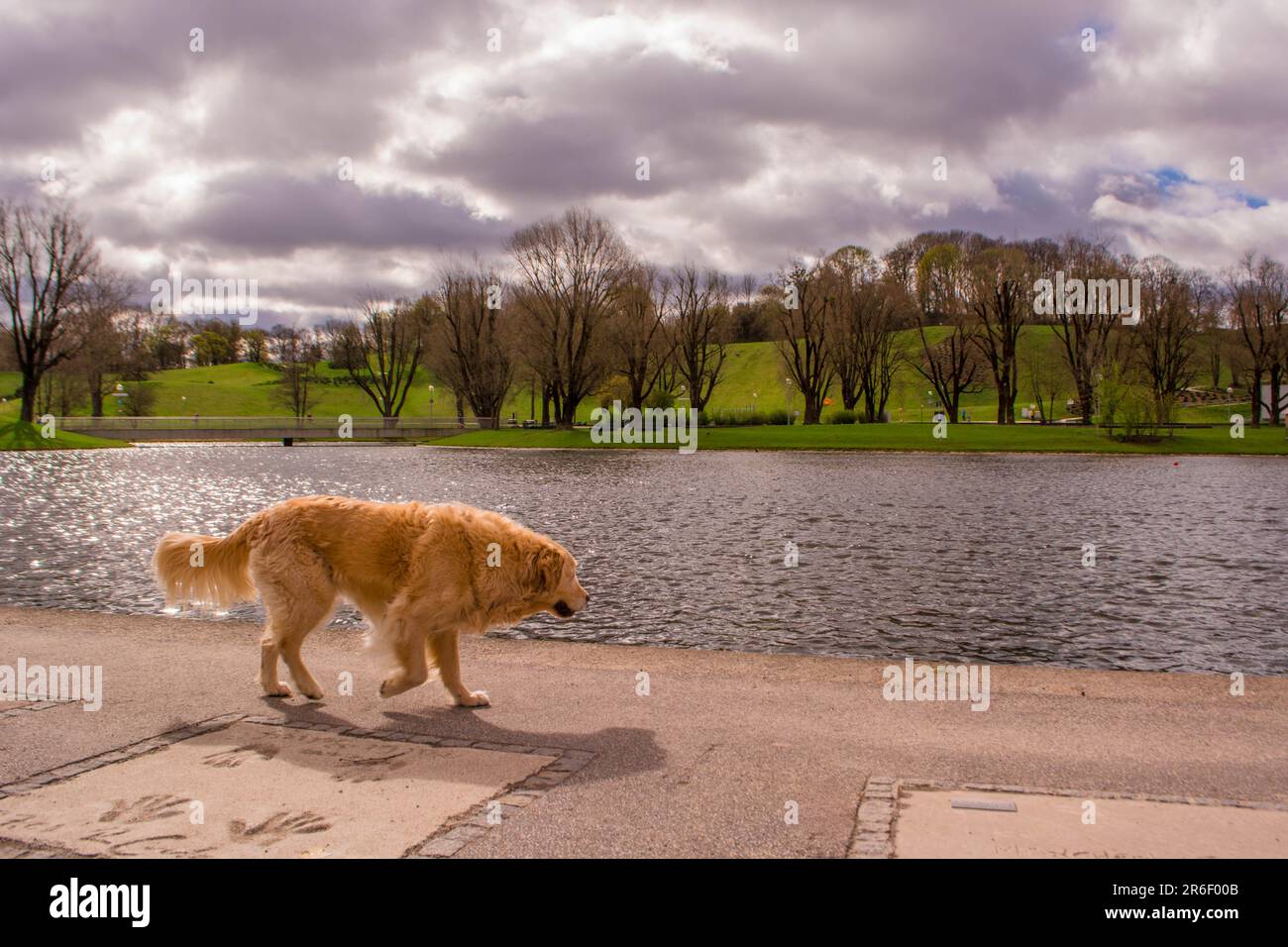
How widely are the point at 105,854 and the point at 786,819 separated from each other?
3.26 metres

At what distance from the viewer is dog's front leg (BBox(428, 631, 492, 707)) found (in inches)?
277

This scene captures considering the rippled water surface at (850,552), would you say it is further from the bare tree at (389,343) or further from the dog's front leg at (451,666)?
the bare tree at (389,343)

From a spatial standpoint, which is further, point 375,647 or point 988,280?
point 988,280

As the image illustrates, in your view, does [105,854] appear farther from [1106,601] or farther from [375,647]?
[1106,601]

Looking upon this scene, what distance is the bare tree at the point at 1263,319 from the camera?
91812 mm

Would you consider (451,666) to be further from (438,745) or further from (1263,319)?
(1263,319)

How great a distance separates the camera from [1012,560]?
61.5ft

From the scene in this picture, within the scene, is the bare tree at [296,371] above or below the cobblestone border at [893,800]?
above

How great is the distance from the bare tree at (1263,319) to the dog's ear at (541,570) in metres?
103

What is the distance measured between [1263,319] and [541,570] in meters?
111

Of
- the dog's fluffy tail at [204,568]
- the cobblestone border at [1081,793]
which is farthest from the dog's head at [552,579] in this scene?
the cobblestone border at [1081,793]

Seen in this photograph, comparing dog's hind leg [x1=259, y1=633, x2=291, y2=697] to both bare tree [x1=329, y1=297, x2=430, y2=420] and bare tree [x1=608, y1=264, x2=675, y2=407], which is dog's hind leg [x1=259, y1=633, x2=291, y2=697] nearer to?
bare tree [x1=608, y1=264, x2=675, y2=407]

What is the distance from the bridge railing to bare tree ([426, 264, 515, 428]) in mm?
3284

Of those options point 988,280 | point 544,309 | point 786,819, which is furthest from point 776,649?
point 988,280
